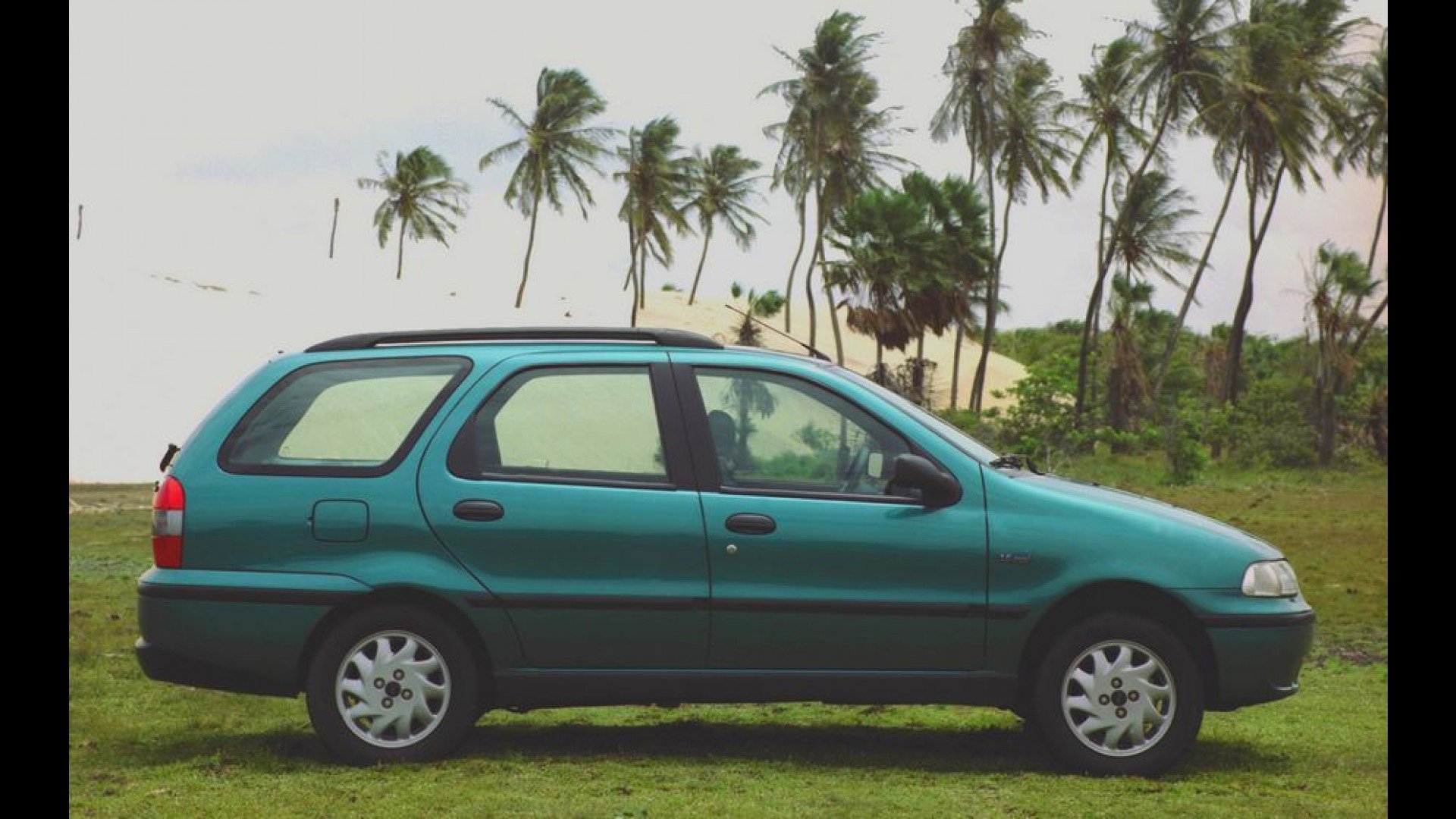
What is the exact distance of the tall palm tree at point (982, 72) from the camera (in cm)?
5788

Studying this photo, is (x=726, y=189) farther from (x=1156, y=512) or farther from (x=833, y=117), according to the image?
(x=1156, y=512)

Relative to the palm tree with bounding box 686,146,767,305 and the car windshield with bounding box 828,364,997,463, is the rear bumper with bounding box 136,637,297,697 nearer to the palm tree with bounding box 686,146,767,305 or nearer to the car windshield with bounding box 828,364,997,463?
the car windshield with bounding box 828,364,997,463

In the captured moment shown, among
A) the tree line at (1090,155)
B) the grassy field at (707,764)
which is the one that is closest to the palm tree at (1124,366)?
the tree line at (1090,155)

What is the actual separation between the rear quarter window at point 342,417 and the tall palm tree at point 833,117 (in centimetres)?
5447

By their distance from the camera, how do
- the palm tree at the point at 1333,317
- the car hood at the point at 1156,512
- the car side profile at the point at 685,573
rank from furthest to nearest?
the palm tree at the point at 1333,317, the car hood at the point at 1156,512, the car side profile at the point at 685,573

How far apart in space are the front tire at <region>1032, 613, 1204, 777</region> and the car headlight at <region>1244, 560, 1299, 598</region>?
40 centimetres

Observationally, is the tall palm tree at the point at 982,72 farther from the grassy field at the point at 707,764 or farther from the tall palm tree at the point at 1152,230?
the grassy field at the point at 707,764

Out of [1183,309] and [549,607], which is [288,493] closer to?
[549,607]

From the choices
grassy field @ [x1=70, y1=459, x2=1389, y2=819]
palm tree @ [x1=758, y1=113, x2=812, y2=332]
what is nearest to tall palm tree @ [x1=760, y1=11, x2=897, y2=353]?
palm tree @ [x1=758, y1=113, x2=812, y2=332]

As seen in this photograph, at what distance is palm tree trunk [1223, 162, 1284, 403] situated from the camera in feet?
170

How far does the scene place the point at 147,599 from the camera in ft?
23.6

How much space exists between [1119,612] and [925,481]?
3.20 feet

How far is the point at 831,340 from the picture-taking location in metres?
98.6
